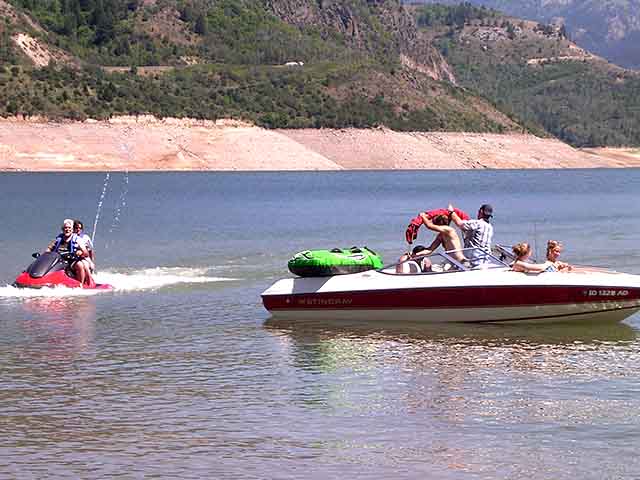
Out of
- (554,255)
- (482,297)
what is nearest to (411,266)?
(482,297)

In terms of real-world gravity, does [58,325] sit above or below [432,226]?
below

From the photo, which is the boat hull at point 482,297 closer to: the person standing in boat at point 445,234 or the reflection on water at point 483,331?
the reflection on water at point 483,331

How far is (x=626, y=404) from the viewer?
14164 millimetres

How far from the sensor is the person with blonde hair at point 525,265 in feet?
63.6

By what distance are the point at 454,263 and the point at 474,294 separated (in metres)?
0.56

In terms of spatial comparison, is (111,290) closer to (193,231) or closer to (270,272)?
(270,272)

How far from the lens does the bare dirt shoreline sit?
4963 inches

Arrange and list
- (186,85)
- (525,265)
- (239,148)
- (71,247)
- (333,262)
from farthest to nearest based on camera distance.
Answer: (186,85) → (239,148) → (71,247) → (333,262) → (525,265)

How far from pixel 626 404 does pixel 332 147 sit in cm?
14317

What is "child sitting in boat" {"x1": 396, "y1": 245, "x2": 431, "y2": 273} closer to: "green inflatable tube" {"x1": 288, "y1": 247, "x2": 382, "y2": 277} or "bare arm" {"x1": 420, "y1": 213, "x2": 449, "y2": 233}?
"bare arm" {"x1": 420, "y1": 213, "x2": 449, "y2": 233}

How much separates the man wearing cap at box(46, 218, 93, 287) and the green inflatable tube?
17.5 feet

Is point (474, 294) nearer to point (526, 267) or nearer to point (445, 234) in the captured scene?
point (526, 267)

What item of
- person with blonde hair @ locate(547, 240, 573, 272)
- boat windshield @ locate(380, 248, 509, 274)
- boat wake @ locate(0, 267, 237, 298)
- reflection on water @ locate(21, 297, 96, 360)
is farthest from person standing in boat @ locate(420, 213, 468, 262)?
boat wake @ locate(0, 267, 237, 298)

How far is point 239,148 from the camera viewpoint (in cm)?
14262
